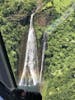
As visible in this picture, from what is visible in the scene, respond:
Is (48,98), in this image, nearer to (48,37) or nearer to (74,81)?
(74,81)

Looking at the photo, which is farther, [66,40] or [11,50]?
[66,40]

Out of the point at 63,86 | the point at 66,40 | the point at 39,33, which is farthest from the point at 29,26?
the point at 63,86

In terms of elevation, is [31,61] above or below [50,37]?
below

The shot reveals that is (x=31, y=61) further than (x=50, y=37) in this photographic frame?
No

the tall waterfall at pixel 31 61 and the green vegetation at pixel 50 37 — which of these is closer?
the green vegetation at pixel 50 37

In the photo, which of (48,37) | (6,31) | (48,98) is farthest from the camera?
(48,37)

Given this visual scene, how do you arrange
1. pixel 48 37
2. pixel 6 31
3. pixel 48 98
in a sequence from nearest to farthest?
pixel 48 98 → pixel 6 31 → pixel 48 37

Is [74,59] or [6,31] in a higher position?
[6,31]

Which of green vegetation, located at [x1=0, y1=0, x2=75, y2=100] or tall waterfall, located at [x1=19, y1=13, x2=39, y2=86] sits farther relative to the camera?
tall waterfall, located at [x1=19, y1=13, x2=39, y2=86]
